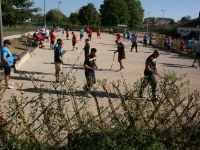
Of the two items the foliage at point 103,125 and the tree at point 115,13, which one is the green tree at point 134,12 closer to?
the tree at point 115,13

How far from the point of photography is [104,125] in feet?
14.1

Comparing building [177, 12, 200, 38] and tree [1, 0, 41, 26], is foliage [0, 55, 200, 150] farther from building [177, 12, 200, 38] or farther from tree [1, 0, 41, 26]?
building [177, 12, 200, 38]

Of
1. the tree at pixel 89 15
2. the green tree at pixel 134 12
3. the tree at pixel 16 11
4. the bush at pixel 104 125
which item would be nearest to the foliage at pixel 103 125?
the bush at pixel 104 125

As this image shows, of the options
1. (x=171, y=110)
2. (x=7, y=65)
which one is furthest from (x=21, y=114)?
(x=7, y=65)

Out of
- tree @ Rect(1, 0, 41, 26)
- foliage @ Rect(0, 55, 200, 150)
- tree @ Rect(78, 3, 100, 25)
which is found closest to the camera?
foliage @ Rect(0, 55, 200, 150)

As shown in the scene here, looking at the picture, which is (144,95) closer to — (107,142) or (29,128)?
(107,142)

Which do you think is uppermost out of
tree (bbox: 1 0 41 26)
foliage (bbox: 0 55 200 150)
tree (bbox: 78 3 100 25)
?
tree (bbox: 78 3 100 25)

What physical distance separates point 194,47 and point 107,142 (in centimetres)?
2031

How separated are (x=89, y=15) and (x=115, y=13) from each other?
9.27 metres

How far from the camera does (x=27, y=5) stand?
1841cm

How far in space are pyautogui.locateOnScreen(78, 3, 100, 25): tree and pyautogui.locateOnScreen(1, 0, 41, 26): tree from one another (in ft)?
210

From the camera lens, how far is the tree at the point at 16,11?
55.2 feet

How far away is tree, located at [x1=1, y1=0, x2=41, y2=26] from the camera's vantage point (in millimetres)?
16814

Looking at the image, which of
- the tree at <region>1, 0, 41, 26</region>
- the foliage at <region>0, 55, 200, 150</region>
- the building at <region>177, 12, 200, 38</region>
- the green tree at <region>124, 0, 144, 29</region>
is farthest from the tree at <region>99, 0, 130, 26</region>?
the foliage at <region>0, 55, 200, 150</region>
